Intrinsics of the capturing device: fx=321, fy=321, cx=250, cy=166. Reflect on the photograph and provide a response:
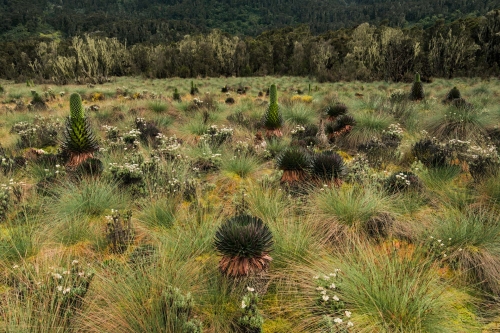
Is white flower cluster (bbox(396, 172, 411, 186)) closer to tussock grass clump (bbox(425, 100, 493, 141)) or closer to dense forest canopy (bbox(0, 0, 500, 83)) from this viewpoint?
tussock grass clump (bbox(425, 100, 493, 141))

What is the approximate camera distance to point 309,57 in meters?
46.3

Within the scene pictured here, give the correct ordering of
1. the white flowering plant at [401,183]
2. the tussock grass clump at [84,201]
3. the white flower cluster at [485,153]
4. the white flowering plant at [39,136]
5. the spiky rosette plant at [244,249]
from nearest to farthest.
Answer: the spiky rosette plant at [244,249], the tussock grass clump at [84,201], the white flowering plant at [401,183], the white flower cluster at [485,153], the white flowering plant at [39,136]

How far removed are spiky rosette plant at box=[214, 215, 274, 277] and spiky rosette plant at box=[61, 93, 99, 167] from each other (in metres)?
4.53

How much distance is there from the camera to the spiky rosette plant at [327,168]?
5375mm

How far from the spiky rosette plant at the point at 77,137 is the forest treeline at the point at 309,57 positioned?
27.3 metres

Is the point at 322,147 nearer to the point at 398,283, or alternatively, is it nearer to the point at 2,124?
the point at 398,283

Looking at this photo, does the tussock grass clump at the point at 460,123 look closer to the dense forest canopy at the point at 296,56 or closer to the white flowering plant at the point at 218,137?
the white flowering plant at the point at 218,137

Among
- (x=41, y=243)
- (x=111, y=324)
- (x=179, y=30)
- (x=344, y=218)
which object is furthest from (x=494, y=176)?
(x=179, y=30)

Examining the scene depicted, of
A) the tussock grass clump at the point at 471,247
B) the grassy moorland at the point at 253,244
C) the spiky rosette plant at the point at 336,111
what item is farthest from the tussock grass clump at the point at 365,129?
the tussock grass clump at the point at 471,247

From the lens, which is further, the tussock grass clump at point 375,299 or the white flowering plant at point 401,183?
the white flowering plant at point 401,183

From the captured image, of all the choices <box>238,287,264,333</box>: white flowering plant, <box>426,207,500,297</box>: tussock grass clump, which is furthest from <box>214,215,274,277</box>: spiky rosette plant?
<box>426,207,500,297</box>: tussock grass clump

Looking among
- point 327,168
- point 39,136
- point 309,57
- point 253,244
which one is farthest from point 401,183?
point 309,57

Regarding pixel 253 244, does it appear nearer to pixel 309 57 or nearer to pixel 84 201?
pixel 84 201

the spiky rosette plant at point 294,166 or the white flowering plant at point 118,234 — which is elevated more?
the spiky rosette plant at point 294,166
